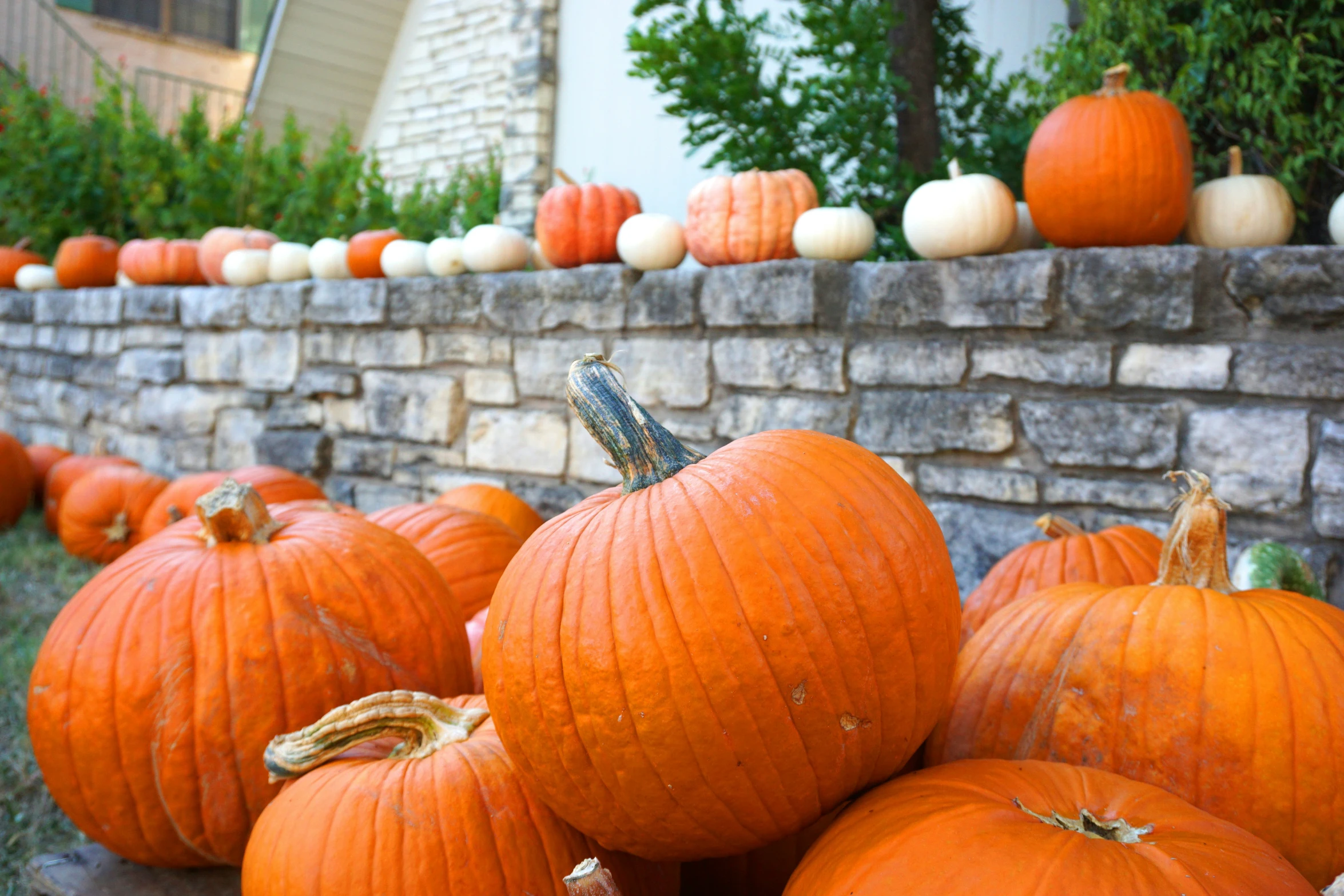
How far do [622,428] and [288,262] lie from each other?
393 cm

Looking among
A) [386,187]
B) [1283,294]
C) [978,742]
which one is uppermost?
[386,187]

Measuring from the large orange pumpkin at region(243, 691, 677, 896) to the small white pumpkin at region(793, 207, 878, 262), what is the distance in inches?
80.1

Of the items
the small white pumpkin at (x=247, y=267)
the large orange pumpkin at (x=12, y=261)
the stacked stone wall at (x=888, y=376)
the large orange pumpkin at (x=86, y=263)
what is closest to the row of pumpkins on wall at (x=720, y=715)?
the stacked stone wall at (x=888, y=376)

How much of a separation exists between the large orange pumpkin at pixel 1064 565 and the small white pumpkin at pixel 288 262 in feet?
12.3

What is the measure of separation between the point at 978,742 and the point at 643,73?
2880 millimetres

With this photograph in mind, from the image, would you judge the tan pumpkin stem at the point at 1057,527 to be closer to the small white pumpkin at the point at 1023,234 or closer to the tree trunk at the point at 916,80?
the small white pumpkin at the point at 1023,234

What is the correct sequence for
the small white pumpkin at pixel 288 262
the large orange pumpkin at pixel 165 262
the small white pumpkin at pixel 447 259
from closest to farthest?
the small white pumpkin at pixel 447 259 < the small white pumpkin at pixel 288 262 < the large orange pumpkin at pixel 165 262

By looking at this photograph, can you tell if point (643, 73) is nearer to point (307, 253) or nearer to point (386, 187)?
point (307, 253)

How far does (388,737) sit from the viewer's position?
133 centimetres

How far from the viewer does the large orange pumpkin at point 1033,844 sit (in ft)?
2.78

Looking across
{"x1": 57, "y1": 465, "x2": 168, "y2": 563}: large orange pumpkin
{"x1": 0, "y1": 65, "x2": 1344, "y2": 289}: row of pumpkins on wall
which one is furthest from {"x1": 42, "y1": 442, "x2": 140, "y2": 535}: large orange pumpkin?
{"x1": 0, "y1": 65, "x2": 1344, "y2": 289}: row of pumpkins on wall

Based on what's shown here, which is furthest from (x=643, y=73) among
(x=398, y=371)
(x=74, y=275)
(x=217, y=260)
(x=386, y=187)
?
(x=386, y=187)

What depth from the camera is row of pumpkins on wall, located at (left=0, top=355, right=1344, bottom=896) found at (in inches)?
Result: 39.7

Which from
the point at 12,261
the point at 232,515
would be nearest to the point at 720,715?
the point at 232,515
